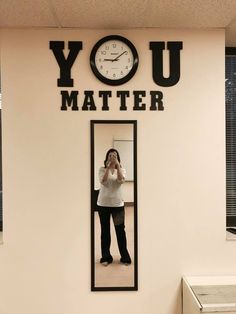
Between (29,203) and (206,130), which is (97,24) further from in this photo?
(29,203)

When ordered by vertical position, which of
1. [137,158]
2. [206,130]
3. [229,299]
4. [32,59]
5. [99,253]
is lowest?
[229,299]

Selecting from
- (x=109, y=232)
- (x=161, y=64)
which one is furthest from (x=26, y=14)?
(x=109, y=232)

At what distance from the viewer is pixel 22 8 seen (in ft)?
5.97

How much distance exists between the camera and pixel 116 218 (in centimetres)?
208

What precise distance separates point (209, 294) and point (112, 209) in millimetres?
811

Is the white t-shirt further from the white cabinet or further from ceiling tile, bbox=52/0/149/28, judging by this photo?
ceiling tile, bbox=52/0/149/28

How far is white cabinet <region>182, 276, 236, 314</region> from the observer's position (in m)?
1.73

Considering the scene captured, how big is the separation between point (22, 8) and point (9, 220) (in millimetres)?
1363

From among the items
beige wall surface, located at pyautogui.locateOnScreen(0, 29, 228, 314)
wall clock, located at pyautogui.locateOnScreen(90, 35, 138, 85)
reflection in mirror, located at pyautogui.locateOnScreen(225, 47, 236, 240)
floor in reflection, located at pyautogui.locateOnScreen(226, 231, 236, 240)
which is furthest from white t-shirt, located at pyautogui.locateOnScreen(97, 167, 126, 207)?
reflection in mirror, located at pyautogui.locateOnScreen(225, 47, 236, 240)

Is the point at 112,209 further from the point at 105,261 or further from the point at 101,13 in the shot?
the point at 101,13

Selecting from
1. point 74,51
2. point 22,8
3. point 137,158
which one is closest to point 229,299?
point 137,158

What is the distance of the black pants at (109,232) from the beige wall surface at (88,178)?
0.11m

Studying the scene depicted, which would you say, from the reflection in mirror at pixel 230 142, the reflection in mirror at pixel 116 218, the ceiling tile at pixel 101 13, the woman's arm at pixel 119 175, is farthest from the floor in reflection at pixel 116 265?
the ceiling tile at pixel 101 13

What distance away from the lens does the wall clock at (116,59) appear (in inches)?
82.0
